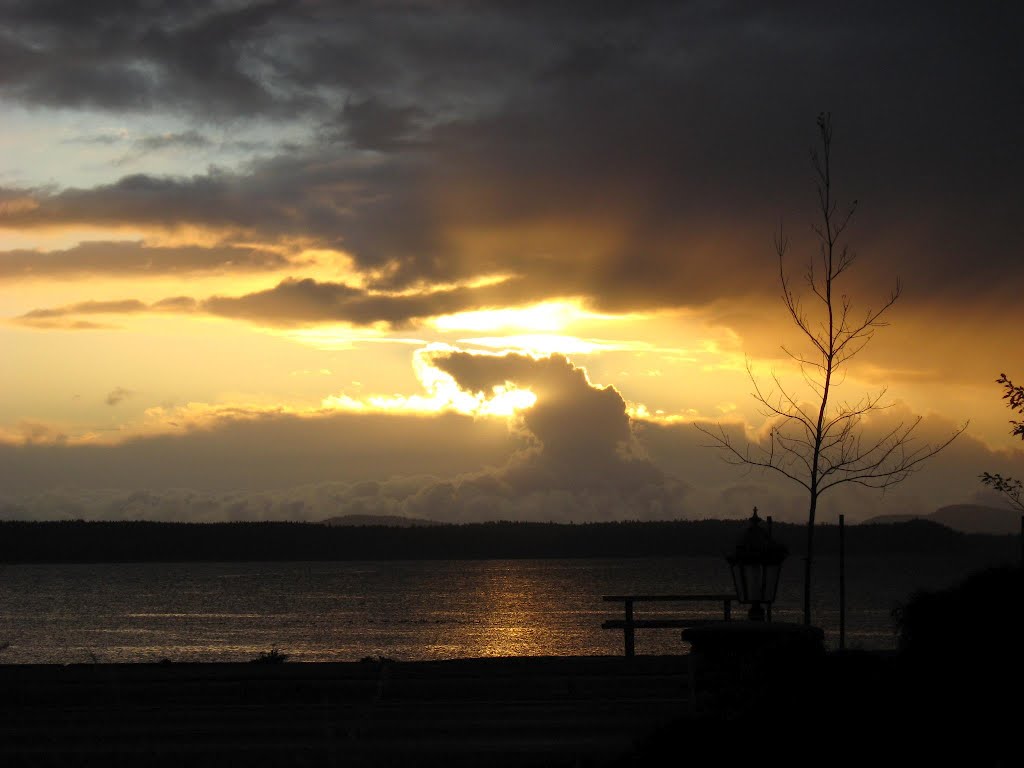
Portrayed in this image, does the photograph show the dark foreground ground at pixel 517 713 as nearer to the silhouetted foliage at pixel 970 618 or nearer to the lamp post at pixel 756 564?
the silhouetted foliage at pixel 970 618

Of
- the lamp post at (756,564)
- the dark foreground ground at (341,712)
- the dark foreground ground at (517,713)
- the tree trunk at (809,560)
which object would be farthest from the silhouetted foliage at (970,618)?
the tree trunk at (809,560)

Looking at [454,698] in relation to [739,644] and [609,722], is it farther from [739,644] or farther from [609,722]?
[739,644]

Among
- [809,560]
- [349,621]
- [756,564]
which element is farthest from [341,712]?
[349,621]

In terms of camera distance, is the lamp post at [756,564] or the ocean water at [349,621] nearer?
the lamp post at [756,564]

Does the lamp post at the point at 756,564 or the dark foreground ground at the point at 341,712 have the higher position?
the lamp post at the point at 756,564

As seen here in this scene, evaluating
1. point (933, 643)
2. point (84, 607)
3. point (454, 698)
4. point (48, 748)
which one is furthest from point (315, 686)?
point (84, 607)

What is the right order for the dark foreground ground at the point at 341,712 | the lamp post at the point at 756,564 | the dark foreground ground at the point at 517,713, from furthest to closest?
the lamp post at the point at 756,564 < the dark foreground ground at the point at 341,712 < the dark foreground ground at the point at 517,713

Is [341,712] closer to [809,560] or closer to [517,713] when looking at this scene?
[517,713]

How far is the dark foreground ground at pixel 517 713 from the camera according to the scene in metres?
7.48

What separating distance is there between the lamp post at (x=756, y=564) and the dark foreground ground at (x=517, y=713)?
1.52 metres

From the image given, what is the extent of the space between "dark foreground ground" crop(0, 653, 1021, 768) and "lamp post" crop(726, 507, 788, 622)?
4.98 feet

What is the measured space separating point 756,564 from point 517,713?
3350mm

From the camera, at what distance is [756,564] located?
1327cm

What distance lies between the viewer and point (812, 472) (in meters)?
17.8
